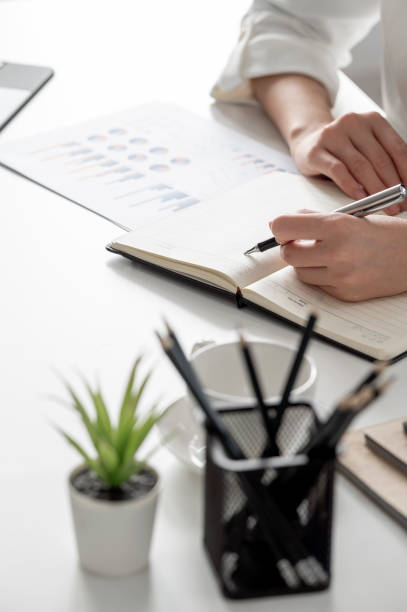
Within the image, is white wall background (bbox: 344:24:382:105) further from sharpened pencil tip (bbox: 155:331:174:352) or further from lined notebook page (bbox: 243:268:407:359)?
sharpened pencil tip (bbox: 155:331:174:352)

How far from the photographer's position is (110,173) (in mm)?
1284

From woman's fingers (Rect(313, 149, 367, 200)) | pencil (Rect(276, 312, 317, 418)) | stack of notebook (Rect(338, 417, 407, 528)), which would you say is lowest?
stack of notebook (Rect(338, 417, 407, 528))

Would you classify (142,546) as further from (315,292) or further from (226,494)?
(315,292)

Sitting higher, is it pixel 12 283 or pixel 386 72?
pixel 386 72

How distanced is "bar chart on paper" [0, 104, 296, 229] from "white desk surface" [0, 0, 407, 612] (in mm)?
36

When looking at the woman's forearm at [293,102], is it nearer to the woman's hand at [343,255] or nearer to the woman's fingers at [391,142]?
the woman's fingers at [391,142]

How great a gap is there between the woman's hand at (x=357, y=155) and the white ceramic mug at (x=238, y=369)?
526 millimetres

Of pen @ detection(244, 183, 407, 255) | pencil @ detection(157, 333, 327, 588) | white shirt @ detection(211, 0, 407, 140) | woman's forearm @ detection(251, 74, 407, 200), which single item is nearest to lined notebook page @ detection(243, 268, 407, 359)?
pen @ detection(244, 183, 407, 255)

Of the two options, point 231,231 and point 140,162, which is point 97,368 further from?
point 140,162

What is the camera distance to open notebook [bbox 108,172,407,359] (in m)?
0.93

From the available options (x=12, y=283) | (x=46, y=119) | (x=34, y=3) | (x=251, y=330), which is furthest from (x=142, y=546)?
(x=34, y=3)

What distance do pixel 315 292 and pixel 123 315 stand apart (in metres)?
0.21

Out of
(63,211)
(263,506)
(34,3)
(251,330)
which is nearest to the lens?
(263,506)

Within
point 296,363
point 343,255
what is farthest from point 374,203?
point 296,363
